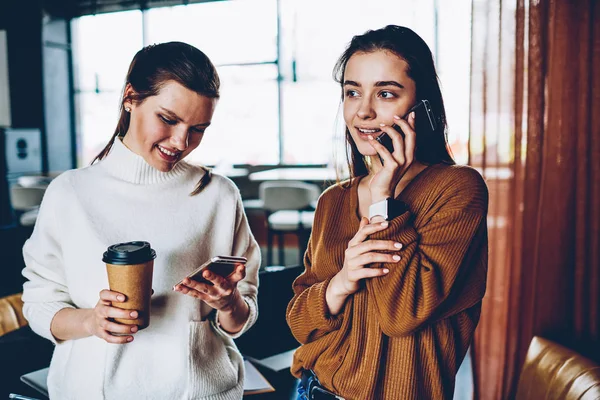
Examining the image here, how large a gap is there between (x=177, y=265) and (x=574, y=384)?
3.72ft

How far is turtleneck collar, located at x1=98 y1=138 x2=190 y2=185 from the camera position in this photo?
123 centimetres

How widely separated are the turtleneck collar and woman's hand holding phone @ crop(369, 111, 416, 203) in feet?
1.72

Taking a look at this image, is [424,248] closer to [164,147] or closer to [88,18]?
[164,147]

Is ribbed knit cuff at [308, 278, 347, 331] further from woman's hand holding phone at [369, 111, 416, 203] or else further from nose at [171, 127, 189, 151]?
nose at [171, 127, 189, 151]

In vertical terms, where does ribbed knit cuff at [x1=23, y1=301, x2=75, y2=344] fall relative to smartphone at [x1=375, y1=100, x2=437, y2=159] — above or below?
below

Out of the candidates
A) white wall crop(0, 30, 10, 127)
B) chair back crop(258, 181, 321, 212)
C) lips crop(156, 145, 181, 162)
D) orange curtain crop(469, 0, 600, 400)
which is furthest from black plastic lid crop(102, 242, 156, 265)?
white wall crop(0, 30, 10, 127)

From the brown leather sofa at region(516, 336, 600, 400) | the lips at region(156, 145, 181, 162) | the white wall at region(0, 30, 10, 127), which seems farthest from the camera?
the white wall at region(0, 30, 10, 127)

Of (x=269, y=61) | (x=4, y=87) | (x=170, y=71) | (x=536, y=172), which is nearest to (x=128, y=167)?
(x=170, y=71)

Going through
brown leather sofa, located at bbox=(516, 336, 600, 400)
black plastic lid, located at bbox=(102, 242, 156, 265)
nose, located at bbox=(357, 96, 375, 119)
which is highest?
nose, located at bbox=(357, 96, 375, 119)

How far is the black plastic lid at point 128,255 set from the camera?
3.25ft

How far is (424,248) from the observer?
1.02 meters

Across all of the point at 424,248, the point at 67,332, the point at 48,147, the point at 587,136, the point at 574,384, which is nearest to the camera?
the point at 424,248

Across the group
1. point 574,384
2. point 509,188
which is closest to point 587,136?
point 509,188

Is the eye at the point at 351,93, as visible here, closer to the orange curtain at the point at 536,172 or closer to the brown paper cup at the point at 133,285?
the brown paper cup at the point at 133,285
